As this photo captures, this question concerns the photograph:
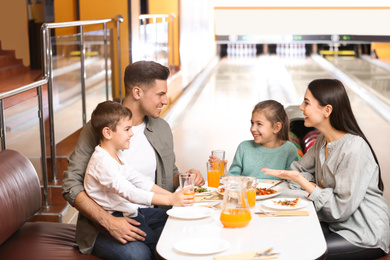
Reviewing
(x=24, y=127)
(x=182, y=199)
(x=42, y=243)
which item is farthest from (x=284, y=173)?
(x=24, y=127)

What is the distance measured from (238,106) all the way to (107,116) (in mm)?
6195

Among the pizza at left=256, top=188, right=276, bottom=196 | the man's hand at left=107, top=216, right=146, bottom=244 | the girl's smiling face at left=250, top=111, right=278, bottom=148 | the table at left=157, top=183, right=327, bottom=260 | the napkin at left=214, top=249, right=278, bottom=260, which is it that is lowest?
the man's hand at left=107, top=216, right=146, bottom=244

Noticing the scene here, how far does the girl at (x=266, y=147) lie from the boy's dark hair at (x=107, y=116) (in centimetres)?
75

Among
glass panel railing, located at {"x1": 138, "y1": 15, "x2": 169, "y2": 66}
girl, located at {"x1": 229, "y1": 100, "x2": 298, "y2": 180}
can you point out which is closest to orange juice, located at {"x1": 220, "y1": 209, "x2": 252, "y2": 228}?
girl, located at {"x1": 229, "y1": 100, "x2": 298, "y2": 180}

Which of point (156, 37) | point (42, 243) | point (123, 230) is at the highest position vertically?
point (156, 37)

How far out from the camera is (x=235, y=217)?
6.12ft

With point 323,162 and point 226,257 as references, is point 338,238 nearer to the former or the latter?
point 323,162

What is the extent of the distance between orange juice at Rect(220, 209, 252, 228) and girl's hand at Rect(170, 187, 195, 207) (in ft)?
0.87

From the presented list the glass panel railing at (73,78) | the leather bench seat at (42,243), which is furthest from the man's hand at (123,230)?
the glass panel railing at (73,78)

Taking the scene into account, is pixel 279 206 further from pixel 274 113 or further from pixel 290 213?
pixel 274 113

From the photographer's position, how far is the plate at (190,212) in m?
2.00

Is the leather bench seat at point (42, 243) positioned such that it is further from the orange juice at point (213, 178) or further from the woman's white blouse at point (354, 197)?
the woman's white blouse at point (354, 197)

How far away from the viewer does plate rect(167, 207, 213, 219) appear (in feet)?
6.57

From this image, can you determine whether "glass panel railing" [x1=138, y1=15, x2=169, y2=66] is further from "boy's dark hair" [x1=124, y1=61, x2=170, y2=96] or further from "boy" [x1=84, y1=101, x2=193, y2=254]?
"boy" [x1=84, y1=101, x2=193, y2=254]
